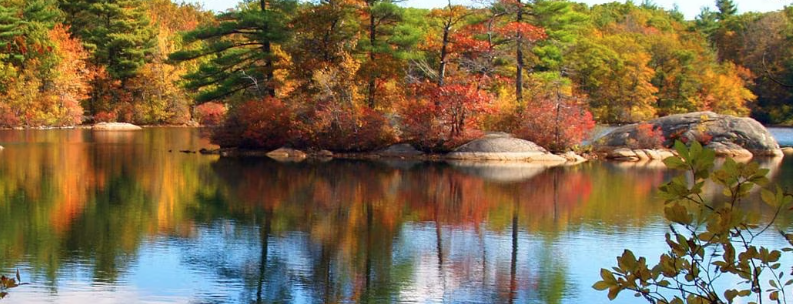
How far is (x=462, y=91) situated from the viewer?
25.8 m

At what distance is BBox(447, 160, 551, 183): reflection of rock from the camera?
20272 mm

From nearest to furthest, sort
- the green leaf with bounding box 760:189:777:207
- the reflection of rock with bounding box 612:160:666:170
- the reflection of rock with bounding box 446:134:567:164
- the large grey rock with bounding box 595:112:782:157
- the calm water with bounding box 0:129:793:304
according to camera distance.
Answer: the green leaf with bounding box 760:189:777:207
the calm water with bounding box 0:129:793:304
the reflection of rock with bounding box 612:160:666:170
the reflection of rock with bounding box 446:134:567:164
the large grey rock with bounding box 595:112:782:157

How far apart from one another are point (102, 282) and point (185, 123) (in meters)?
43.6

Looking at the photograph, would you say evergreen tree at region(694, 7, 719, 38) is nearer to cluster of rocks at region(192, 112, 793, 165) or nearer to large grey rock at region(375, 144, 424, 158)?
cluster of rocks at region(192, 112, 793, 165)

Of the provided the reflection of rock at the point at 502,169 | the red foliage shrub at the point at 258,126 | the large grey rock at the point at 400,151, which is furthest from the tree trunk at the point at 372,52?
the reflection of rock at the point at 502,169

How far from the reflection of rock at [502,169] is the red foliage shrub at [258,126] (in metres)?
5.69

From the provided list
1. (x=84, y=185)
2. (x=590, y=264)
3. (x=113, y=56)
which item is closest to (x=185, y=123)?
(x=113, y=56)

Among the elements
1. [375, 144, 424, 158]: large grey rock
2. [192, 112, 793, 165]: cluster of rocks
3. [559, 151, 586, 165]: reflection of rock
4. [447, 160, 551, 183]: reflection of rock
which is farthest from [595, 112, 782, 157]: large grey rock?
[375, 144, 424, 158]: large grey rock

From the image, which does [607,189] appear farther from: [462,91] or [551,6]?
[551,6]

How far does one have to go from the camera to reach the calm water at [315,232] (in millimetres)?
8766

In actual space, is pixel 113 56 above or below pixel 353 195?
above

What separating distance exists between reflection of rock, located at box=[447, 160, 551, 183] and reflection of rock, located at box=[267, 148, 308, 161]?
4.66m

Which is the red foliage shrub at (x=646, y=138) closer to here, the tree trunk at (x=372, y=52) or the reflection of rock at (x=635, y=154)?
the reflection of rock at (x=635, y=154)

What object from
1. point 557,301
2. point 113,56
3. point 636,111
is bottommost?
point 557,301
